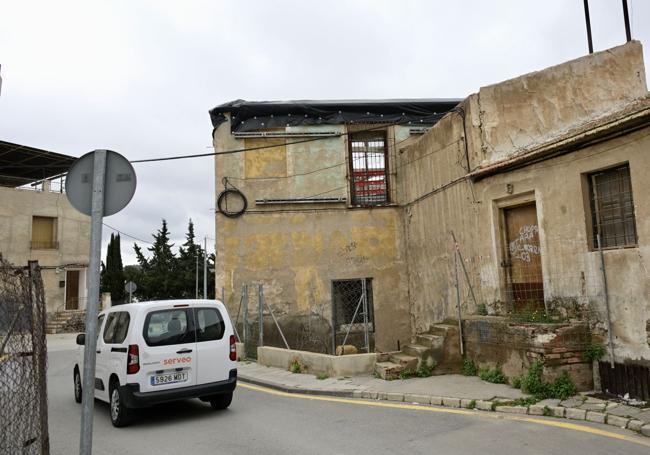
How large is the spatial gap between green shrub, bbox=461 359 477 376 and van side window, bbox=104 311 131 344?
6069mm

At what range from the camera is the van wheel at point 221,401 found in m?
8.16

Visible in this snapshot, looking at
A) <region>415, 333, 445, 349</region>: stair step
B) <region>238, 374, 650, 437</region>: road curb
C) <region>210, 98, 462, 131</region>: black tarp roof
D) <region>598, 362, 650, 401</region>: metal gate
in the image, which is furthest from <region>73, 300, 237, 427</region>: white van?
<region>210, 98, 462, 131</region>: black tarp roof

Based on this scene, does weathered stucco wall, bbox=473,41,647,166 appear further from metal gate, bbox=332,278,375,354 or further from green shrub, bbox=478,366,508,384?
metal gate, bbox=332,278,375,354

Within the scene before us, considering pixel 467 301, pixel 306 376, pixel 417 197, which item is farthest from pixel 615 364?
pixel 417 197

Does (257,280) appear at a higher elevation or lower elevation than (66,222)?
lower

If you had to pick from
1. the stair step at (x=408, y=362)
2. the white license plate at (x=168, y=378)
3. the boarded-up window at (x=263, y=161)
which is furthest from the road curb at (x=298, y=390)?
the boarded-up window at (x=263, y=161)

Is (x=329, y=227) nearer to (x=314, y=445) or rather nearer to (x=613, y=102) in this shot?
(x=613, y=102)

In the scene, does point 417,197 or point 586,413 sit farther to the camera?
point 417,197

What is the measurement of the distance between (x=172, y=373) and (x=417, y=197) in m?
9.30

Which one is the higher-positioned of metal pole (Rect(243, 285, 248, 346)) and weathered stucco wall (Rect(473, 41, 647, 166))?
weathered stucco wall (Rect(473, 41, 647, 166))

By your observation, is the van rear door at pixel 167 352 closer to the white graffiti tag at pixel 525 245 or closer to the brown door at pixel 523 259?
the brown door at pixel 523 259

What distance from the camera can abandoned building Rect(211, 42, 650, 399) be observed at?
8.11 m

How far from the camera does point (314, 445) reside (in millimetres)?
6039

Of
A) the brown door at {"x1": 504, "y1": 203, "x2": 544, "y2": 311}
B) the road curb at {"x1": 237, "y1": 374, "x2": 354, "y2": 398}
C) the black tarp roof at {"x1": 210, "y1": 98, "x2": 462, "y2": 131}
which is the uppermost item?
the black tarp roof at {"x1": 210, "y1": 98, "x2": 462, "y2": 131}
